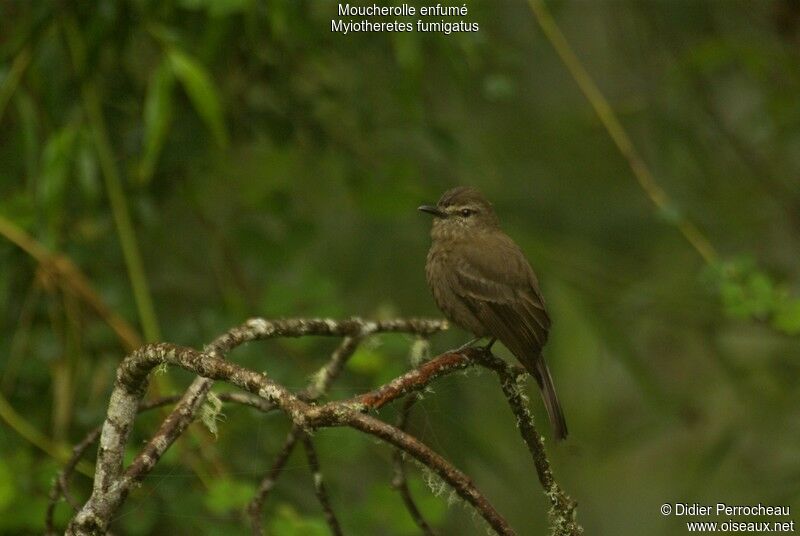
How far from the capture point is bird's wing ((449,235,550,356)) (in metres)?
3.89

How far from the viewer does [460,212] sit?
178 inches

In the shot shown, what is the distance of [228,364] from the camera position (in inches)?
83.5

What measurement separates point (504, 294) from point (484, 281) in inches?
4.1

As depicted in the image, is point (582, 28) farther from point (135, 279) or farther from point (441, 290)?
point (135, 279)

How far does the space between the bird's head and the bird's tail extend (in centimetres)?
82

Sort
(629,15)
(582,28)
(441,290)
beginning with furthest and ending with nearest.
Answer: (582,28) → (629,15) → (441,290)

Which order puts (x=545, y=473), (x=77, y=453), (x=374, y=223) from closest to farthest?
1. (x=545, y=473)
2. (x=77, y=453)
3. (x=374, y=223)

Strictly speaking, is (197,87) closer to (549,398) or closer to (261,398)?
(549,398)

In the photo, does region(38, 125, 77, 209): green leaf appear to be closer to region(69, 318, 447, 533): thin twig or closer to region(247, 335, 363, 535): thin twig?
region(247, 335, 363, 535): thin twig

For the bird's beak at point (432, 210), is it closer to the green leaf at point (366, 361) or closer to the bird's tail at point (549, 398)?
the green leaf at point (366, 361)

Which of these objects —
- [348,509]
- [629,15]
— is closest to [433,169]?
[629,15]

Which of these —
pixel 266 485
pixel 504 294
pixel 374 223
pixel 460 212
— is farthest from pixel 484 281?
pixel 266 485

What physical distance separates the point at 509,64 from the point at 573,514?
290 cm

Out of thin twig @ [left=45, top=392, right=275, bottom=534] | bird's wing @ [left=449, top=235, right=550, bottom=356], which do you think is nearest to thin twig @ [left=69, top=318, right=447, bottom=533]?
thin twig @ [left=45, top=392, right=275, bottom=534]
